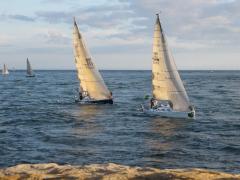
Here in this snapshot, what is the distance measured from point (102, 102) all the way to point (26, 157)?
3580 cm

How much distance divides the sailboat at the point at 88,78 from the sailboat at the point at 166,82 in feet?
50.7

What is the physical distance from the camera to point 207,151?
27.9 m

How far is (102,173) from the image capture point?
23.7 feet

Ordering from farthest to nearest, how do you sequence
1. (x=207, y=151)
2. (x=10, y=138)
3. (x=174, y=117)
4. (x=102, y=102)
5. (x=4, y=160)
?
(x=102, y=102)
(x=174, y=117)
(x=10, y=138)
(x=207, y=151)
(x=4, y=160)

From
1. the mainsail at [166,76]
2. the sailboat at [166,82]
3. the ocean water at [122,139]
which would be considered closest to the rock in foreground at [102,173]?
the ocean water at [122,139]

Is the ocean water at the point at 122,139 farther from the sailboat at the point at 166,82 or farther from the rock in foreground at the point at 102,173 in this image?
the rock in foreground at the point at 102,173

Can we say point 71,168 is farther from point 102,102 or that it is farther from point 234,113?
point 102,102

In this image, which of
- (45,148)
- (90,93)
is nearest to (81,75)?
(90,93)

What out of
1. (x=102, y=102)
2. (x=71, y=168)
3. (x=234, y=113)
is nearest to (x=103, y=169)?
(x=71, y=168)

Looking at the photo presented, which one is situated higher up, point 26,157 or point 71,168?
point 71,168

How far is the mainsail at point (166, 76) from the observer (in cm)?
4628

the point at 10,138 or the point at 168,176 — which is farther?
the point at 10,138

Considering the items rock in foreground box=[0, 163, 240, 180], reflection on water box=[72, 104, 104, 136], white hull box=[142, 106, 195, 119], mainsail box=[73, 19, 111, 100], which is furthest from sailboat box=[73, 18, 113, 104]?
rock in foreground box=[0, 163, 240, 180]

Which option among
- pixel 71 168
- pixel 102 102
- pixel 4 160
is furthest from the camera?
pixel 102 102
